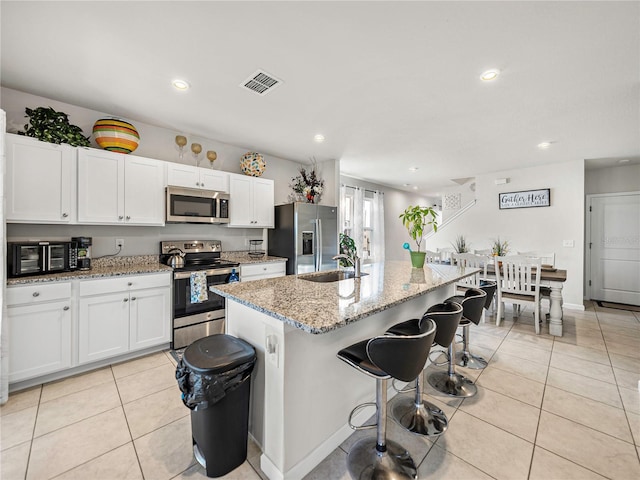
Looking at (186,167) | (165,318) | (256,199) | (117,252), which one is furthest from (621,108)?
(117,252)

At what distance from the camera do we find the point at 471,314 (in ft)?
7.14

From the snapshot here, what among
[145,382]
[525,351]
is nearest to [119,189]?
[145,382]

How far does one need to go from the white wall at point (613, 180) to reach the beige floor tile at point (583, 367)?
13.6ft

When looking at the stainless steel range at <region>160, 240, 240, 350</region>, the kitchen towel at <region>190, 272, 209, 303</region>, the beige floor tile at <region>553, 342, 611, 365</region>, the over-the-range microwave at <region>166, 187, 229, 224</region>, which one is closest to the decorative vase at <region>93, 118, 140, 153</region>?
the over-the-range microwave at <region>166, 187, 229, 224</region>

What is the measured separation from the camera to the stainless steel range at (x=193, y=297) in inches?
114

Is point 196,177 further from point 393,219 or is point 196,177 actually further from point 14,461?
point 393,219

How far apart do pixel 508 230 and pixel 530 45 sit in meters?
4.32

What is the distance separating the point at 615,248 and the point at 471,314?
200 inches

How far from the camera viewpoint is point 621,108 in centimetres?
276

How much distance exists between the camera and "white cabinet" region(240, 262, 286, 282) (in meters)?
3.46

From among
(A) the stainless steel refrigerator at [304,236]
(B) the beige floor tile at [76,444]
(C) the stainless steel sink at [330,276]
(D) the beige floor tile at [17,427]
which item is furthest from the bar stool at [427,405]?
(D) the beige floor tile at [17,427]

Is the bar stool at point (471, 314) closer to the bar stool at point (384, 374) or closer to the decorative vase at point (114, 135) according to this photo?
the bar stool at point (384, 374)

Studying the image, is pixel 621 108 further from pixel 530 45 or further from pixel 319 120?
pixel 319 120

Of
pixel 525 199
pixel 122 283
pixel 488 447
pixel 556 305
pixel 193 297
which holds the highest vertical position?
pixel 525 199
